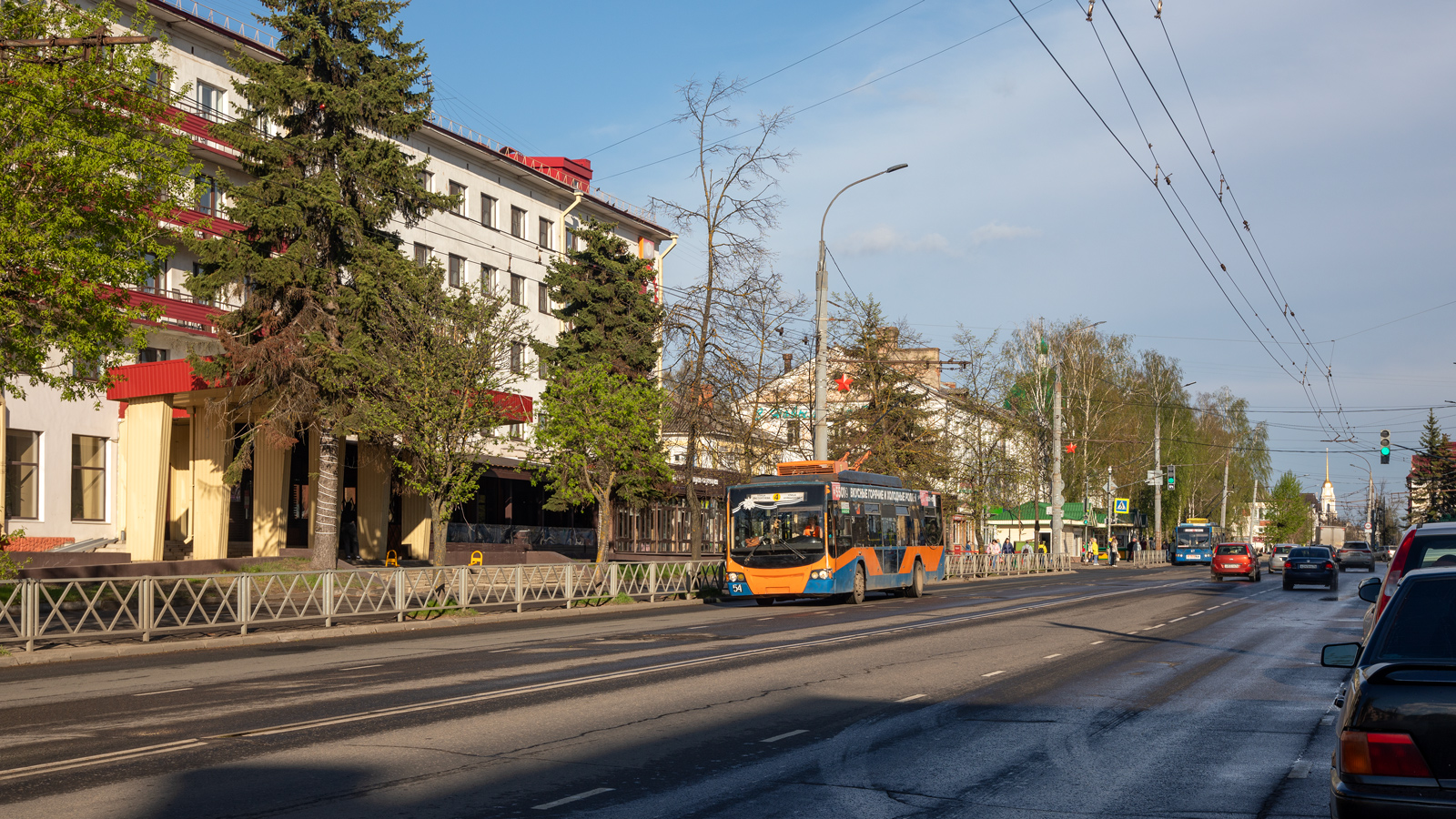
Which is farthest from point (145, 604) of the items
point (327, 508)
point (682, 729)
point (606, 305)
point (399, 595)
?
point (606, 305)

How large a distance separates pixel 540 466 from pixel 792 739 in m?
29.6

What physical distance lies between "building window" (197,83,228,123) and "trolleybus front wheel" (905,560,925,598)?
2724 cm

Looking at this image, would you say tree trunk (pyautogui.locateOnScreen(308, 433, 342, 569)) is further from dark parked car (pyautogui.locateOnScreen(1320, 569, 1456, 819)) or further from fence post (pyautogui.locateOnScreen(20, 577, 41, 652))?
dark parked car (pyautogui.locateOnScreen(1320, 569, 1456, 819))

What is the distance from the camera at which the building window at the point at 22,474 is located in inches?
1318

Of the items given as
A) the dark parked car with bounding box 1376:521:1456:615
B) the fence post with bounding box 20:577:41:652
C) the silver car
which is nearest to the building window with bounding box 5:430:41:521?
the fence post with bounding box 20:577:41:652

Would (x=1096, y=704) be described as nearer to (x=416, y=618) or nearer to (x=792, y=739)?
(x=792, y=739)

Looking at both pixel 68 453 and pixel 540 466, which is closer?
pixel 68 453

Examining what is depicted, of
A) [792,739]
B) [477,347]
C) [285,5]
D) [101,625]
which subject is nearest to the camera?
[792,739]

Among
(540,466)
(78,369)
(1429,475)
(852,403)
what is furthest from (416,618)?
(1429,475)

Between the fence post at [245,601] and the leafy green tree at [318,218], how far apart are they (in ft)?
29.1

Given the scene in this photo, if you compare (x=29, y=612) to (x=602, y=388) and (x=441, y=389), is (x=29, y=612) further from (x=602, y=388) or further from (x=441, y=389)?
(x=602, y=388)

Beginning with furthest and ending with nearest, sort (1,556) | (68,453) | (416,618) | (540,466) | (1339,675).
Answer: (540,466), (68,453), (416,618), (1,556), (1339,675)

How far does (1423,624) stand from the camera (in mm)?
5160

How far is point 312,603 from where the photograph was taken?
2170 cm
